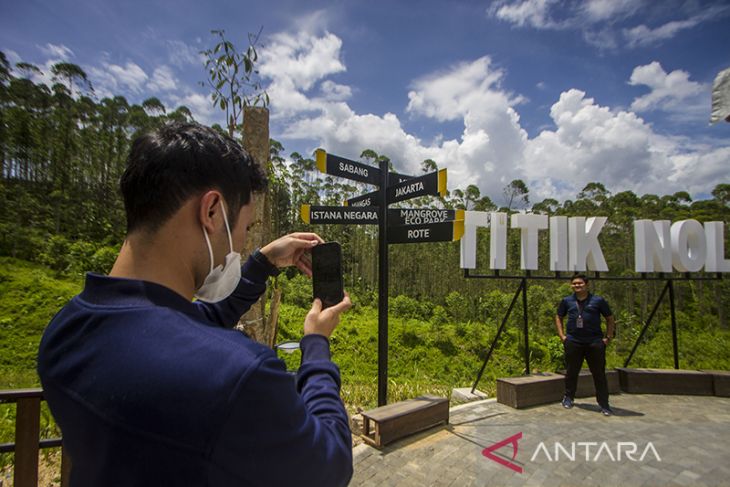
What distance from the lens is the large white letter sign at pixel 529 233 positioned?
585cm

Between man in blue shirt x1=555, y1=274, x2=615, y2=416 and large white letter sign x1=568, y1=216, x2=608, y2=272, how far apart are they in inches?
29.1

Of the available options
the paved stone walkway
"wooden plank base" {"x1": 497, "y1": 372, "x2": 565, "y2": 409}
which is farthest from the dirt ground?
"wooden plank base" {"x1": 497, "y1": 372, "x2": 565, "y2": 409}

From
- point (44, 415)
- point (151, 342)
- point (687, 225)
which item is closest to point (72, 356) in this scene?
point (151, 342)

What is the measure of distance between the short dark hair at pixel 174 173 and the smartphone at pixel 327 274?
22.1 inches

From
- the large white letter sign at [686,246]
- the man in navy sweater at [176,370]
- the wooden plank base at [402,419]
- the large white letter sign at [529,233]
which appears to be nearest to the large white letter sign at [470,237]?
the large white letter sign at [529,233]

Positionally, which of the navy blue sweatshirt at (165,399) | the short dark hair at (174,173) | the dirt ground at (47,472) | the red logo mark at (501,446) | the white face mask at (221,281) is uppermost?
the short dark hair at (174,173)

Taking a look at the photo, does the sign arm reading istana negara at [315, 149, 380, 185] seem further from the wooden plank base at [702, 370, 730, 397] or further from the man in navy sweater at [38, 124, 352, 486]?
the wooden plank base at [702, 370, 730, 397]

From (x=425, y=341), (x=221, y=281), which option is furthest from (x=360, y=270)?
(x=221, y=281)

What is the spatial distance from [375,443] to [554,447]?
198cm

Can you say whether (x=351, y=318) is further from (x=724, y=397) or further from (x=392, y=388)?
(x=724, y=397)

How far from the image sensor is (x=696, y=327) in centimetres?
2019

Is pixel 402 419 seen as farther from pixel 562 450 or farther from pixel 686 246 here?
pixel 686 246

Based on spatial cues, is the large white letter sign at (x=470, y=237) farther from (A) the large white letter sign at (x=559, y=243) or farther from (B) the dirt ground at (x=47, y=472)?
(B) the dirt ground at (x=47, y=472)

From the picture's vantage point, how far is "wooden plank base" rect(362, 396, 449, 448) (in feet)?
12.3
